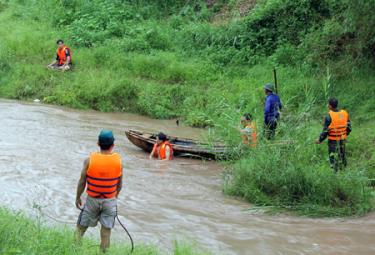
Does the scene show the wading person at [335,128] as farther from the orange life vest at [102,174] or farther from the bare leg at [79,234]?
the bare leg at [79,234]

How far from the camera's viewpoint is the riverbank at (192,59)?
16.5 meters

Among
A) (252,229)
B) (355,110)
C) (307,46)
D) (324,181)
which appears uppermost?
(307,46)

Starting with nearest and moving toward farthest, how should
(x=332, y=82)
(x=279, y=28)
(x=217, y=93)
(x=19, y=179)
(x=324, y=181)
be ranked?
(x=324, y=181) < (x=19, y=179) < (x=332, y=82) < (x=217, y=93) < (x=279, y=28)

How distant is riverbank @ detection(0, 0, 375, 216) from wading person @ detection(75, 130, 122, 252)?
16.3ft


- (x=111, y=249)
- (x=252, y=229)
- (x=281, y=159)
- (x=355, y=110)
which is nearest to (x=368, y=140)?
(x=355, y=110)

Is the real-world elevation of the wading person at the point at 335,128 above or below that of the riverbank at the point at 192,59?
below

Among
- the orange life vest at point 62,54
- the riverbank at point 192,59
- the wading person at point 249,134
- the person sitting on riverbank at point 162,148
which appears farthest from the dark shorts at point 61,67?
the wading person at point 249,134

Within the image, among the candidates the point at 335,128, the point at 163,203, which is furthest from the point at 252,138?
the point at 163,203

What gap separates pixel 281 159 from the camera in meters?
10.2

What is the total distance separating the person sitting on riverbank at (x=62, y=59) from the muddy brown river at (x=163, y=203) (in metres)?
4.79

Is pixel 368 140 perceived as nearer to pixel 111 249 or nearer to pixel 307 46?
pixel 307 46

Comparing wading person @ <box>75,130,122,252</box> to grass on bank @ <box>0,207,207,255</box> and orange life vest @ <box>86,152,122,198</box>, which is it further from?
grass on bank @ <box>0,207,207,255</box>

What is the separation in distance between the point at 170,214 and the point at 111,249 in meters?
3.07

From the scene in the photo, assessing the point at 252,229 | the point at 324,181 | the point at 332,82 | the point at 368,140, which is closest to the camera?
the point at 252,229
